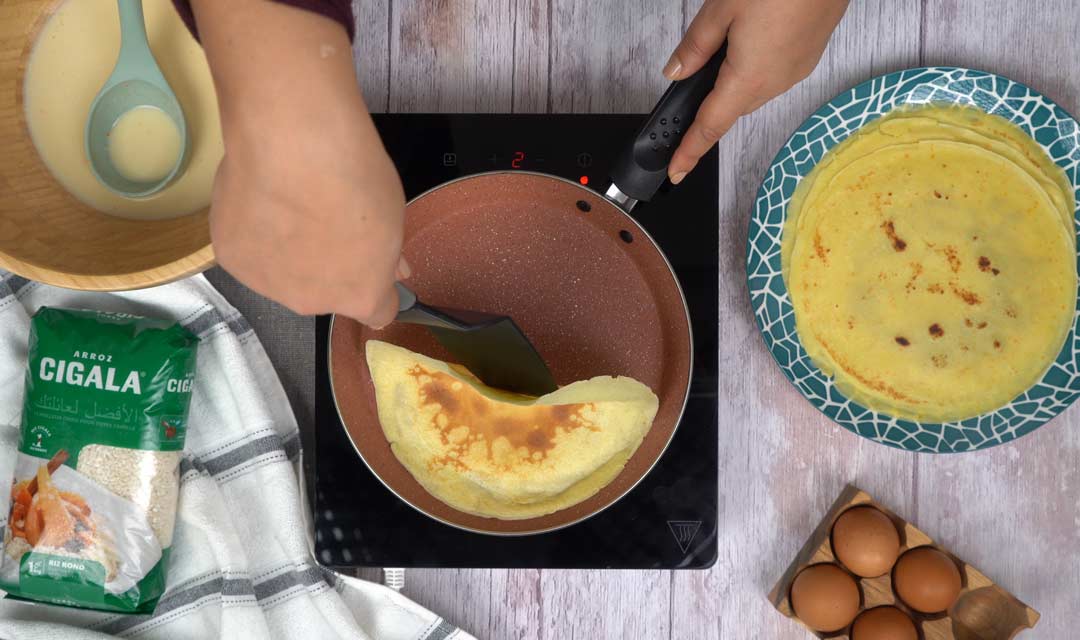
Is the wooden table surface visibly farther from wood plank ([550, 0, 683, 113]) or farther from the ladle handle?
the ladle handle

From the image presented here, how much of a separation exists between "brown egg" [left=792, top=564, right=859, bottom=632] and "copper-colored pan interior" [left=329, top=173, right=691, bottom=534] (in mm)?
186

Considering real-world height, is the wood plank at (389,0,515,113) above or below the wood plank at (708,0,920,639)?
above

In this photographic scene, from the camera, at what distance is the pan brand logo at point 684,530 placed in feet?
2.41

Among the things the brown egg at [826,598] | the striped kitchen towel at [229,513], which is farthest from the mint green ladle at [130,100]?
the brown egg at [826,598]

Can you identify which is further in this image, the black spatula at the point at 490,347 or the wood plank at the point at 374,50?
the wood plank at the point at 374,50

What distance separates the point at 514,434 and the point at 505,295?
0.40 feet

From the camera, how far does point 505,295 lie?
2.35ft

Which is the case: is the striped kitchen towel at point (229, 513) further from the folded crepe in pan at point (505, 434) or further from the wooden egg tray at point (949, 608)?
the wooden egg tray at point (949, 608)

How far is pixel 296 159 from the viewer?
→ 0.39m

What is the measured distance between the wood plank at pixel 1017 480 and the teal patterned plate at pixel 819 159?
0.05m

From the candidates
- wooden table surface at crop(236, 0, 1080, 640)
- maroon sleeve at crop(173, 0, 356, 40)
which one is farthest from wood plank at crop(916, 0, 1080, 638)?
maroon sleeve at crop(173, 0, 356, 40)

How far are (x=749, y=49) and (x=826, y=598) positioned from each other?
1.47ft

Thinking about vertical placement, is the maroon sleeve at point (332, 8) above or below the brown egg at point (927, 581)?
above

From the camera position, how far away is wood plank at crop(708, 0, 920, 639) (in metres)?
0.77
